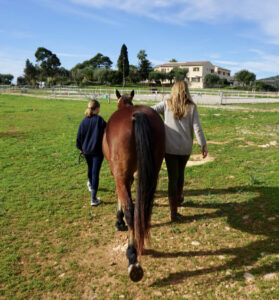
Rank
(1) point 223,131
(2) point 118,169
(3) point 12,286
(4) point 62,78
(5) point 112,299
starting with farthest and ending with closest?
(4) point 62,78 → (1) point 223,131 → (2) point 118,169 → (3) point 12,286 → (5) point 112,299

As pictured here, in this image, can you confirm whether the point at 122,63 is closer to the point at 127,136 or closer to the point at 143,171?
the point at 127,136

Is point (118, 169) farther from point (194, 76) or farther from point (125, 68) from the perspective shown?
point (194, 76)

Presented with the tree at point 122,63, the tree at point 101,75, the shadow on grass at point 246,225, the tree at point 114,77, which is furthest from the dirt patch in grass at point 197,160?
the tree at point 122,63

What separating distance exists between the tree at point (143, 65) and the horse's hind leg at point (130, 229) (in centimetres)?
8564

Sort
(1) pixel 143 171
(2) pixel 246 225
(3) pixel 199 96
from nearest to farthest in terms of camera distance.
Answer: (1) pixel 143 171
(2) pixel 246 225
(3) pixel 199 96

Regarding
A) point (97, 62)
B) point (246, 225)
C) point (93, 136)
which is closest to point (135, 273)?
point (246, 225)

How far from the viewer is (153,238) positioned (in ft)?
12.5

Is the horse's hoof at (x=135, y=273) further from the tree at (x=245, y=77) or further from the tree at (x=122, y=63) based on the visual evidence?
the tree at (x=245, y=77)

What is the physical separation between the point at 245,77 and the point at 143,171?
91127 millimetres

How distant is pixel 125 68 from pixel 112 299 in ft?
263

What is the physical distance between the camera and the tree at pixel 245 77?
8182cm

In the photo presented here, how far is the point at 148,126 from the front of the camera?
3066 mm

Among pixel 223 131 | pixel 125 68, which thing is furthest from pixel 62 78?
pixel 223 131

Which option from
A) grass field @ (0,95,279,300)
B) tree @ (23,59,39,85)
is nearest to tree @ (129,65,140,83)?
tree @ (23,59,39,85)
